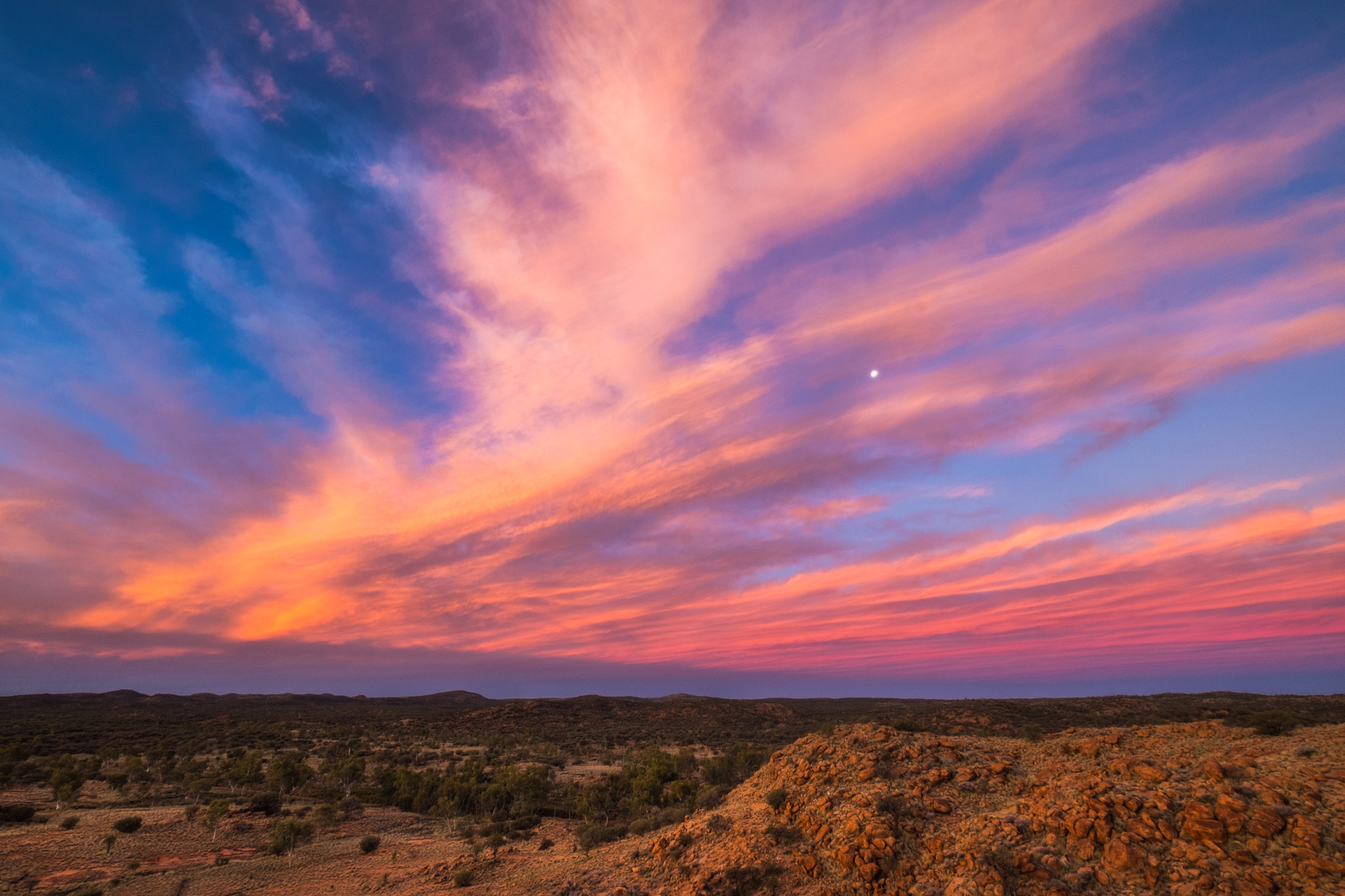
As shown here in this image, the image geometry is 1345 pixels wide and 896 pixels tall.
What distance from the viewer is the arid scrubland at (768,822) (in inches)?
494

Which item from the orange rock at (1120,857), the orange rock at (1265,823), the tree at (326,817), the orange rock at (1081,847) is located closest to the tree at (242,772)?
the tree at (326,817)

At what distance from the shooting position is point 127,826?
94.6 ft

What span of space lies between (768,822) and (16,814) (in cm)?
4078

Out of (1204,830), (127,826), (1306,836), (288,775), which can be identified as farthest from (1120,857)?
(288,775)

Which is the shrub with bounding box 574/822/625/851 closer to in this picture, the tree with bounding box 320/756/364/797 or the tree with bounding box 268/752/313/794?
the tree with bounding box 268/752/313/794

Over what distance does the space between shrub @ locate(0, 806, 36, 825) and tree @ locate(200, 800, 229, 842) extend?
891cm

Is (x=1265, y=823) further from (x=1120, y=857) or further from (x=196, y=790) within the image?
(x=196, y=790)

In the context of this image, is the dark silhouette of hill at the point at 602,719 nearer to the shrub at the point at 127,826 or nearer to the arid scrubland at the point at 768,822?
the arid scrubland at the point at 768,822

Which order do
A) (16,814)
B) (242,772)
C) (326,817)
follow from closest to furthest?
(16,814) → (326,817) → (242,772)

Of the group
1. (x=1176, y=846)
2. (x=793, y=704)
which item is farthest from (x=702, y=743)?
(x=793, y=704)

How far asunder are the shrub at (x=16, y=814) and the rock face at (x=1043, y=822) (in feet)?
118

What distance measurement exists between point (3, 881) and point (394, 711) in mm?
114182

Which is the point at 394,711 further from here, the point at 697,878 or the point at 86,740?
the point at 697,878

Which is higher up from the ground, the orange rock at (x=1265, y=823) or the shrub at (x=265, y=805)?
the orange rock at (x=1265, y=823)
